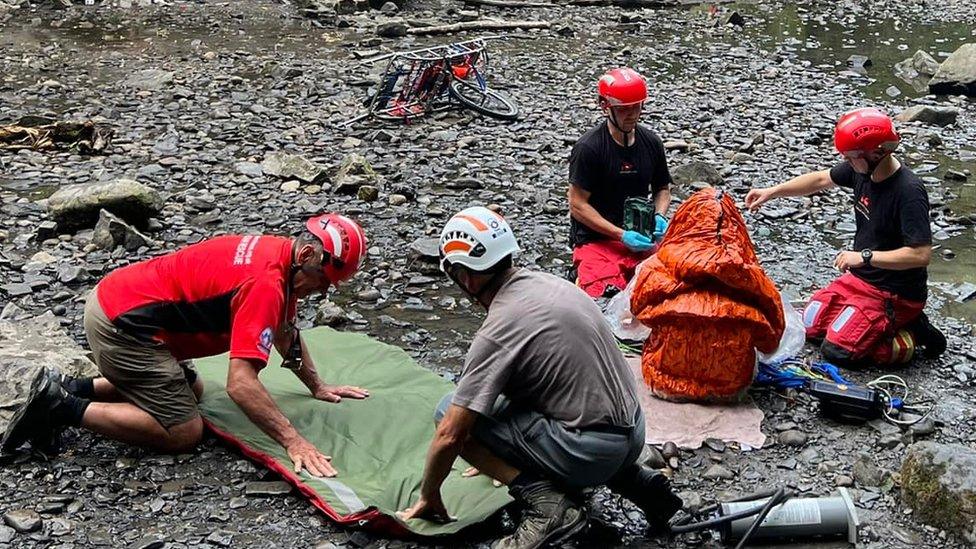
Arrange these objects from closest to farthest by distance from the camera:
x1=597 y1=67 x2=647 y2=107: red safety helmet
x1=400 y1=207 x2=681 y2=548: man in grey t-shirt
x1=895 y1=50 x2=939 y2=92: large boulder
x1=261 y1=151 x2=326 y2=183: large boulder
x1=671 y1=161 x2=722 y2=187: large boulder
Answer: x1=400 y1=207 x2=681 y2=548: man in grey t-shirt
x1=597 y1=67 x2=647 y2=107: red safety helmet
x1=261 y1=151 x2=326 y2=183: large boulder
x1=671 y1=161 x2=722 y2=187: large boulder
x1=895 y1=50 x2=939 y2=92: large boulder

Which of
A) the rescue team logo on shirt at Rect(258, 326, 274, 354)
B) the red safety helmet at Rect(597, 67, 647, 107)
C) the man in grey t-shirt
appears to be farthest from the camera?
the red safety helmet at Rect(597, 67, 647, 107)

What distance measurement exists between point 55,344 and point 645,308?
3.43 metres

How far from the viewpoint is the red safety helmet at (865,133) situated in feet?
19.3

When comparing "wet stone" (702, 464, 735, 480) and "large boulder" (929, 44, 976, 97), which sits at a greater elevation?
"wet stone" (702, 464, 735, 480)

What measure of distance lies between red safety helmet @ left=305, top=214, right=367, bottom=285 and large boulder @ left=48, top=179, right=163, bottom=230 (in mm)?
4027

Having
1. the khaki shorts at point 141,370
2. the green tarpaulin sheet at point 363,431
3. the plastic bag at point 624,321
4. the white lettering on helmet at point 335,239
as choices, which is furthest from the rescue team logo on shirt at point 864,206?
the khaki shorts at point 141,370

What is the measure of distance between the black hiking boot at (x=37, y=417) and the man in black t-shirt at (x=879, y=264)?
14.6 ft

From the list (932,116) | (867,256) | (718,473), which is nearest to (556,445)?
(718,473)

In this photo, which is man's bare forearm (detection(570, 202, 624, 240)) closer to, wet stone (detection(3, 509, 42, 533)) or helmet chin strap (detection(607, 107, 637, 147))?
helmet chin strap (detection(607, 107, 637, 147))

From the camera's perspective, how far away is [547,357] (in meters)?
4.16

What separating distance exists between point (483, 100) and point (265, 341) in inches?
308

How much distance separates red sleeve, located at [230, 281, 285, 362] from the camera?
4.78m

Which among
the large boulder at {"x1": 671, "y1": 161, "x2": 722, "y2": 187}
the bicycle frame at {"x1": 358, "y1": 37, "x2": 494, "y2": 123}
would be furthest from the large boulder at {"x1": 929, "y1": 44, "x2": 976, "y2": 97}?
the bicycle frame at {"x1": 358, "y1": 37, "x2": 494, "y2": 123}

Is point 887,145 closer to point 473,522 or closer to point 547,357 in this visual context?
point 547,357
